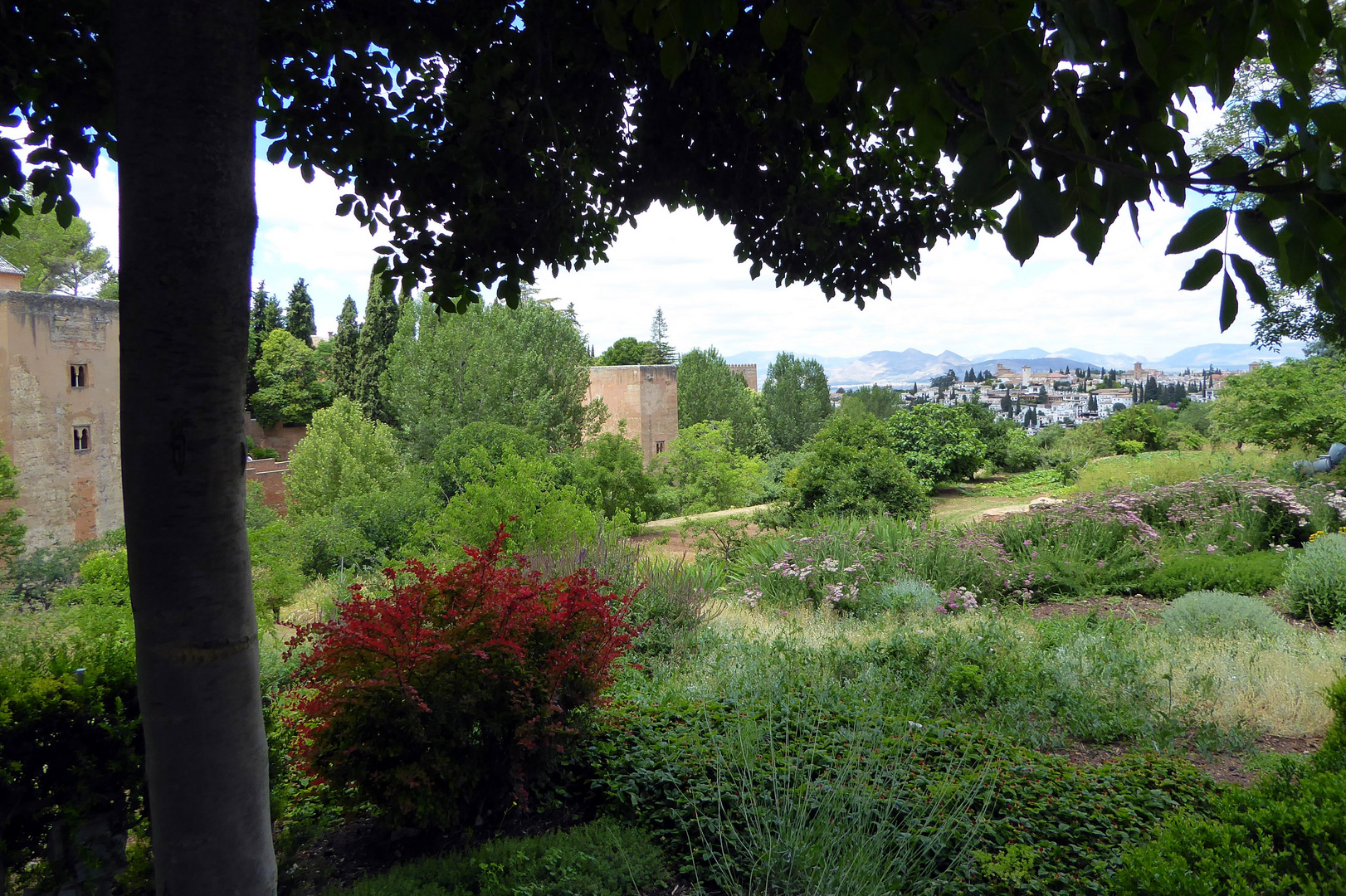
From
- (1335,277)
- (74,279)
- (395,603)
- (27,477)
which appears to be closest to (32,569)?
(27,477)

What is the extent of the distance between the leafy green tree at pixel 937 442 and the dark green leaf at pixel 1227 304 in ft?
59.3

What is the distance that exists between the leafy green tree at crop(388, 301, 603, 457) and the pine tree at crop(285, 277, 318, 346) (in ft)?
56.9

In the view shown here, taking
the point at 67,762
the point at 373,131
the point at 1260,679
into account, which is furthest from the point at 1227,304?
the point at 1260,679

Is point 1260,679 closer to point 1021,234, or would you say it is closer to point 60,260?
point 1021,234

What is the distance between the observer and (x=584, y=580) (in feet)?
11.6

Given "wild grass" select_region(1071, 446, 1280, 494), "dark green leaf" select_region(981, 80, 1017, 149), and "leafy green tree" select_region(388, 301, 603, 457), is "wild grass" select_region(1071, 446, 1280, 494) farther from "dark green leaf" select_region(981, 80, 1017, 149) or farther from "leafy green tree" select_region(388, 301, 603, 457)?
"leafy green tree" select_region(388, 301, 603, 457)

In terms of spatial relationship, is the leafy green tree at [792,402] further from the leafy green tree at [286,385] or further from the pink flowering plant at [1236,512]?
the pink flowering plant at [1236,512]

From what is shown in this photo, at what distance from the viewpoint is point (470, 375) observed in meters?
22.1

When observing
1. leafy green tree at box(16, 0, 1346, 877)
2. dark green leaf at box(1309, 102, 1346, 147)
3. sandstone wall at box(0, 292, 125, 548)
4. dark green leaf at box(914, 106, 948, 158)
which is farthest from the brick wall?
dark green leaf at box(1309, 102, 1346, 147)

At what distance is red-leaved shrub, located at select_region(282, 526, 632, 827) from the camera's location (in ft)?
9.47

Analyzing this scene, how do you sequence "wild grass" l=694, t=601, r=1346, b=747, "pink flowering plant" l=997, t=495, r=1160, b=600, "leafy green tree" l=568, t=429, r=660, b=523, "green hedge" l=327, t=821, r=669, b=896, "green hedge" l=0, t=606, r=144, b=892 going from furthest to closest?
"leafy green tree" l=568, t=429, r=660, b=523, "pink flowering plant" l=997, t=495, r=1160, b=600, "wild grass" l=694, t=601, r=1346, b=747, "green hedge" l=0, t=606, r=144, b=892, "green hedge" l=327, t=821, r=669, b=896

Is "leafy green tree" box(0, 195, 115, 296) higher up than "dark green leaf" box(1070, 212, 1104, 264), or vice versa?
"leafy green tree" box(0, 195, 115, 296)

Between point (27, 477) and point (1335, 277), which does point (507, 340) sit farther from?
point (1335, 277)

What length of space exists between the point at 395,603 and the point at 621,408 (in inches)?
996
